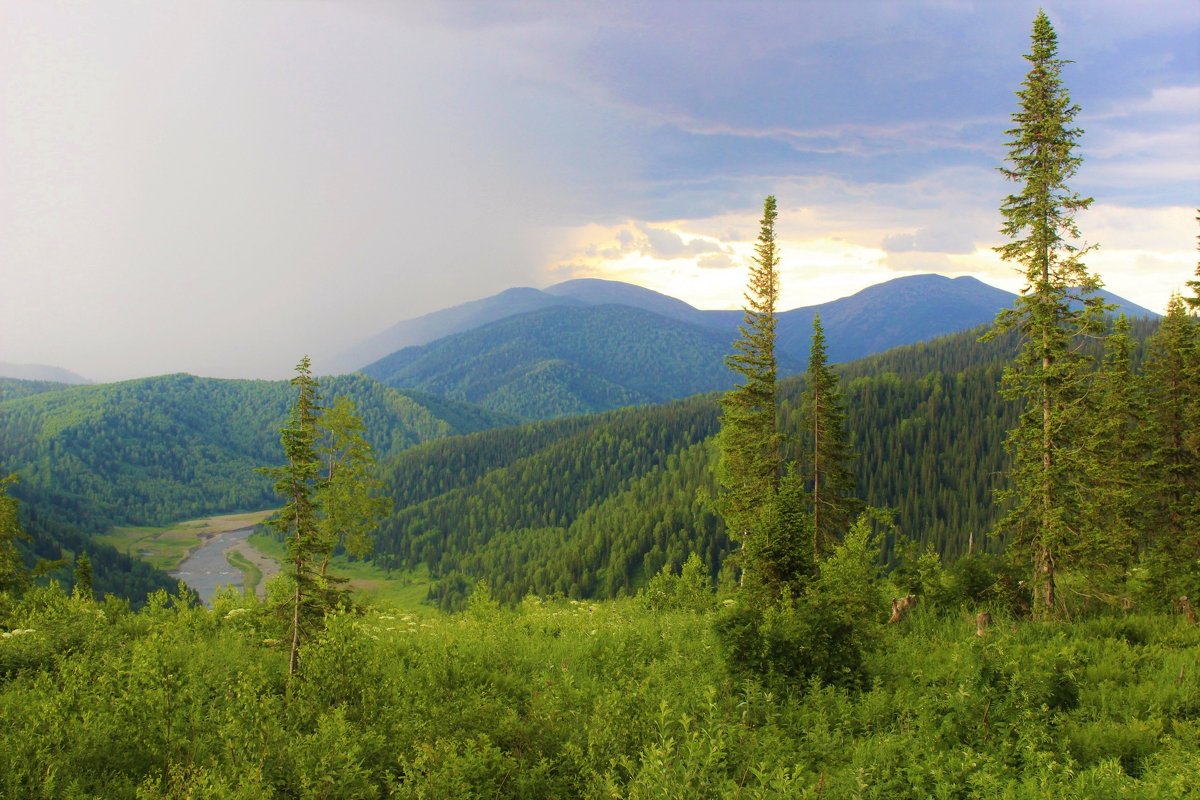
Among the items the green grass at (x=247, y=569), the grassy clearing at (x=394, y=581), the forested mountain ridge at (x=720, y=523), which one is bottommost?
the grassy clearing at (x=394, y=581)

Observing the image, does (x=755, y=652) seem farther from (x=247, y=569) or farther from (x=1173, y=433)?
(x=247, y=569)

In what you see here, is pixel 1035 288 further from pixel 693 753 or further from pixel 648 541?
pixel 648 541

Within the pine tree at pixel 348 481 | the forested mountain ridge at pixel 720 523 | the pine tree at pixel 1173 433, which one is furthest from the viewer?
the forested mountain ridge at pixel 720 523

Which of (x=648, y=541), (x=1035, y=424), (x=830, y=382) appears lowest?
(x=648, y=541)

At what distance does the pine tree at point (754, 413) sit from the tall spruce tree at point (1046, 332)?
9.25 meters

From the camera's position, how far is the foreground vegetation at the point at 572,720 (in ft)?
23.7

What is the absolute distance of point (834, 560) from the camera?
14.9m

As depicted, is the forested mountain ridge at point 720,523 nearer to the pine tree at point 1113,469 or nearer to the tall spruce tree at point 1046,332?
the pine tree at point 1113,469

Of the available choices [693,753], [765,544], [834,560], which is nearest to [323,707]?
[693,753]

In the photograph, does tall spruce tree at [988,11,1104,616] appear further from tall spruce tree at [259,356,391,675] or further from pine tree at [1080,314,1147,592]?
tall spruce tree at [259,356,391,675]

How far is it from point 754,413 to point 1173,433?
2014 centimetres

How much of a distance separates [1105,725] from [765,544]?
252 inches

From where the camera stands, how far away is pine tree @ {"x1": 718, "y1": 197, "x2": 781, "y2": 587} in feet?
88.9

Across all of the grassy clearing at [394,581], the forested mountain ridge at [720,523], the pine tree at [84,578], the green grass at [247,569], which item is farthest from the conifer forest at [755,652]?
the green grass at [247,569]
